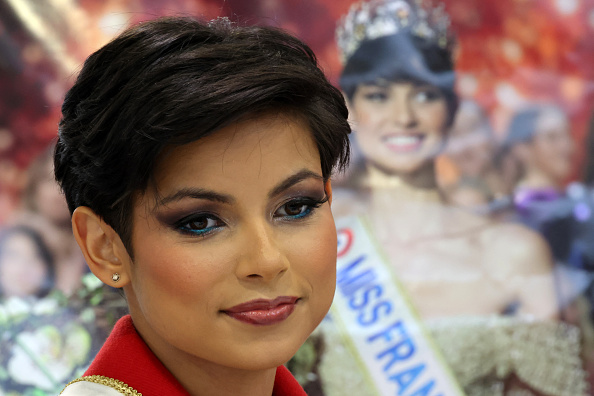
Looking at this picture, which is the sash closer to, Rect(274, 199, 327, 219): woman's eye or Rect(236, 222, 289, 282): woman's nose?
Rect(274, 199, 327, 219): woman's eye

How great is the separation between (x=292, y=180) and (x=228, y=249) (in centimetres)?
15

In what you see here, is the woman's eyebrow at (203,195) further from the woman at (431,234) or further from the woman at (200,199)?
the woman at (431,234)

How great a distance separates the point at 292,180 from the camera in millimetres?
1042

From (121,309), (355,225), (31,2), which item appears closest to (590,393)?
(355,225)

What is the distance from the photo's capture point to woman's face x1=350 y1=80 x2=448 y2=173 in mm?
2764

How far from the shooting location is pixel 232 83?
37.9 inches

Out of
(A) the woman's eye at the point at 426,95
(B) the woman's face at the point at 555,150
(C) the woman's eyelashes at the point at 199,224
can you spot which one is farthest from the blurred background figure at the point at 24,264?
(B) the woman's face at the point at 555,150

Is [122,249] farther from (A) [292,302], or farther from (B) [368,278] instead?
(B) [368,278]

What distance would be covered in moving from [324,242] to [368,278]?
1.74 metres

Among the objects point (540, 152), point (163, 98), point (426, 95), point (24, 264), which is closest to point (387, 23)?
point (426, 95)

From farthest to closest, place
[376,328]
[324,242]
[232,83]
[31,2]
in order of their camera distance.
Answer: [376,328]
[31,2]
[324,242]
[232,83]

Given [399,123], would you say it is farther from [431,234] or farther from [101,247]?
[101,247]

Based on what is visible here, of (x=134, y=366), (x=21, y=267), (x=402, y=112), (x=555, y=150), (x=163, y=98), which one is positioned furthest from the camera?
(x=555, y=150)

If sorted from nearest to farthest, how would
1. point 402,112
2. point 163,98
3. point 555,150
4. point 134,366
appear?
point 163,98, point 134,366, point 402,112, point 555,150
